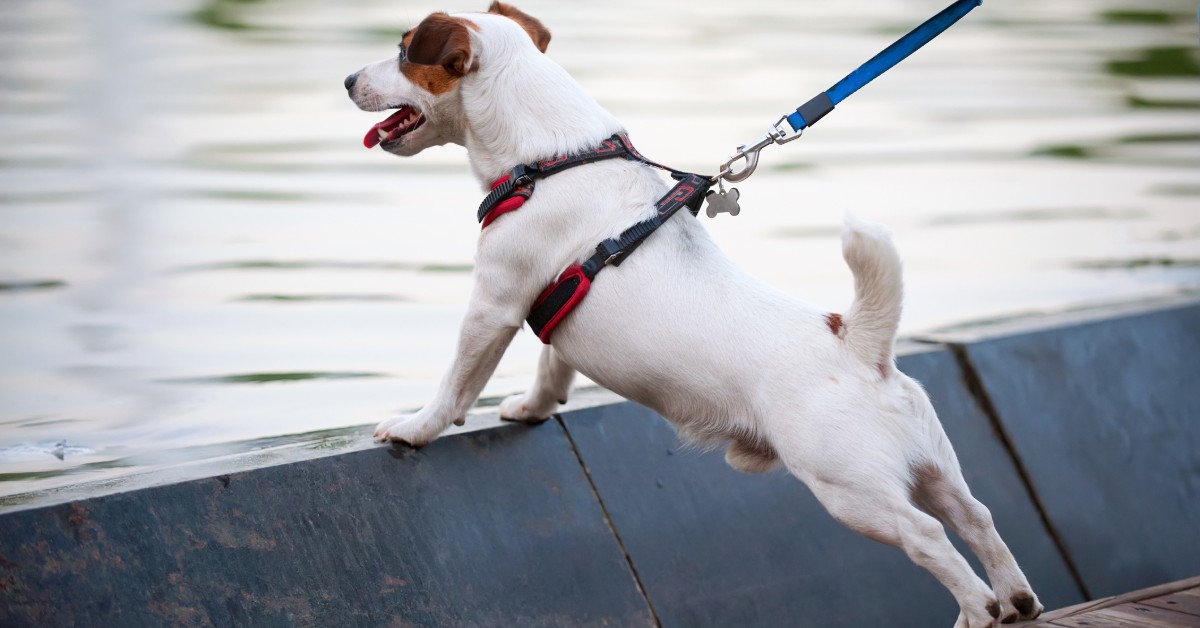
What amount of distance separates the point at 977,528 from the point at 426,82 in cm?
170

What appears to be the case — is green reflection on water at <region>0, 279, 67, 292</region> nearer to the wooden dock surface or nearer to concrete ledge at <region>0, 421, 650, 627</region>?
concrete ledge at <region>0, 421, 650, 627</region>

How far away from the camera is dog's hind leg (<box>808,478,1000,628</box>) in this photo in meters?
2.72

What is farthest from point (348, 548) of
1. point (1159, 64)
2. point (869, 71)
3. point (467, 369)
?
point (1159, 64)

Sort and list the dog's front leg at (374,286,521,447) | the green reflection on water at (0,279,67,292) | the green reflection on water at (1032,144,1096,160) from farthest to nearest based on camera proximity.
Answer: the green reflection on water at (1032,144,1096,160), the green reflection on water at (0,279,67,292), the dog's front leg at (374,286,521,447)

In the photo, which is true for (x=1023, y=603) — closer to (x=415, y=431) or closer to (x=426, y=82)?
(x=415, y=431)

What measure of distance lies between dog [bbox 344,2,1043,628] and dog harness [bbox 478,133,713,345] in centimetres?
2

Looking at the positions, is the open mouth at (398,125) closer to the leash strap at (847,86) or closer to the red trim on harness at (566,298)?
the red trim on harness at (566,298)


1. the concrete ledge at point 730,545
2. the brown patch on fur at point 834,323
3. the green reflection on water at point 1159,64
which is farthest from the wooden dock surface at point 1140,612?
the green reflection on water at point 1159,64

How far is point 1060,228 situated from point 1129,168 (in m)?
1.63

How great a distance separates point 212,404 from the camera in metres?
4.06

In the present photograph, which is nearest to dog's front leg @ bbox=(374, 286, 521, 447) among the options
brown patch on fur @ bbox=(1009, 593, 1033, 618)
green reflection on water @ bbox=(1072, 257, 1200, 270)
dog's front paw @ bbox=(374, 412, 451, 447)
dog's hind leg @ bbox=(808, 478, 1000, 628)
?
dog's front paw @ bbox=(374, 412, 451, 447)

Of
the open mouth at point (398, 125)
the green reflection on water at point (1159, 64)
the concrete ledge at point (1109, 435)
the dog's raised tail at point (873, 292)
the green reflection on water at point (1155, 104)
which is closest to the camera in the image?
the dog's raised tail at point (873, 292)

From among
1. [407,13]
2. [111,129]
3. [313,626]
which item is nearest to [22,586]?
[313,626]

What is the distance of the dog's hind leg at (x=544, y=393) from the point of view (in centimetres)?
340
